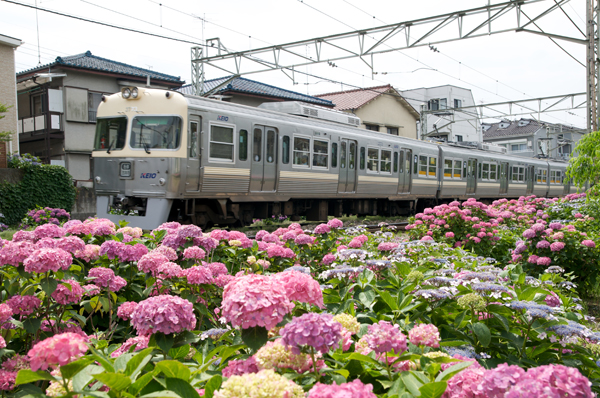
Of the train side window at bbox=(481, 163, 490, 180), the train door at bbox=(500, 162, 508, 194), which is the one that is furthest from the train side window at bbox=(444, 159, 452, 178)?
the train door at bbox=(500, 162, 508, 194)

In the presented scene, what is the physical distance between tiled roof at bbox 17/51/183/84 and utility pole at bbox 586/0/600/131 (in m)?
18.1

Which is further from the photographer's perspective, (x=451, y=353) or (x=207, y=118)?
(x=207, y=118)

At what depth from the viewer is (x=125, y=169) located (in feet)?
32.4

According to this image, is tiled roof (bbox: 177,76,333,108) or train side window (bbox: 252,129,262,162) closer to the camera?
Result: train side window (bbox: 252,129,262,162)

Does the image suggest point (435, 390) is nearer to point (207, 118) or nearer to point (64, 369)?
point (64, 369)

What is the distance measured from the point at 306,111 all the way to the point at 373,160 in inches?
123

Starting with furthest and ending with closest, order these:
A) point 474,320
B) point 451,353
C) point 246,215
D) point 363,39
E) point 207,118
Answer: point 363,39 → point 246,215 → point 207,118 → point 474,320 → point 451,353

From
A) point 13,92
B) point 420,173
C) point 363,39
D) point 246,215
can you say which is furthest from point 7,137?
point 420,173

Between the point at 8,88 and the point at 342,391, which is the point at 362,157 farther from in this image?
the point at 8,88

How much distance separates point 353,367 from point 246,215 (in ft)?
33.0

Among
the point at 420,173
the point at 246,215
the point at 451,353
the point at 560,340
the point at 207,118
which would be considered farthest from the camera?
the point at 420,173

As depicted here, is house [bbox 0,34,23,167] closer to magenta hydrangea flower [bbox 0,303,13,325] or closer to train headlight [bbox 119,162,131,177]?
train headlight [bbox 119,162,131,177]

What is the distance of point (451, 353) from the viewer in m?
1.97

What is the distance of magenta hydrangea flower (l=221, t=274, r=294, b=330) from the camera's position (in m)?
1.52
